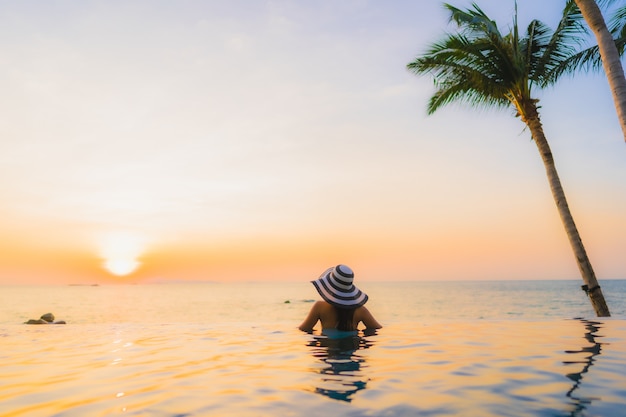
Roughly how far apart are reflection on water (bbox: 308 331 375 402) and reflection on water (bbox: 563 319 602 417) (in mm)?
1752

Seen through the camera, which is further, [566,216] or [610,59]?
[566,216]

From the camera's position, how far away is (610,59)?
355 inches

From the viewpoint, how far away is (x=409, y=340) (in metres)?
7.66

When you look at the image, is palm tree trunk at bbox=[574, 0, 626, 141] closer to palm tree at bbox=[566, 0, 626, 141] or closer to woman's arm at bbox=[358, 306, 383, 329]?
palm tree at bbox=[566, 0, 626, 141]

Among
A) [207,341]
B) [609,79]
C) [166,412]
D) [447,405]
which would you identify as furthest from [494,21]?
[166,412]

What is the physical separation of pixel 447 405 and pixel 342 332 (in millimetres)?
4637

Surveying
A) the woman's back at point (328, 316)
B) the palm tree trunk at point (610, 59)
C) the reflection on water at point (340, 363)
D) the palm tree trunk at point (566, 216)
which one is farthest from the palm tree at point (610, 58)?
the reflection on water at point (340, 363)

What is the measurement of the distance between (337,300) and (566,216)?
952 cm

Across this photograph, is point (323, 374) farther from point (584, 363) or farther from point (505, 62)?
point (505, 62)

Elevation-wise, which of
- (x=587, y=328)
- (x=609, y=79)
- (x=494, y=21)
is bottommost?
(x=587, y=328)

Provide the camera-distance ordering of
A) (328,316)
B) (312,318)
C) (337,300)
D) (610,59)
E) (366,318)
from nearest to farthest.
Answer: (337,300), (328,316), (312,318), (366,318), (610,59)

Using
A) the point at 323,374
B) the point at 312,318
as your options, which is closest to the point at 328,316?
the point at 312,318

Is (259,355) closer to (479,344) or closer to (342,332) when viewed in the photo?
(342,332)

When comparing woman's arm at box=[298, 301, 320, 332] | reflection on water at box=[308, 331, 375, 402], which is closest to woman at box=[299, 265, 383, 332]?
woman's arm at box=[298, 301, 320, 332]
